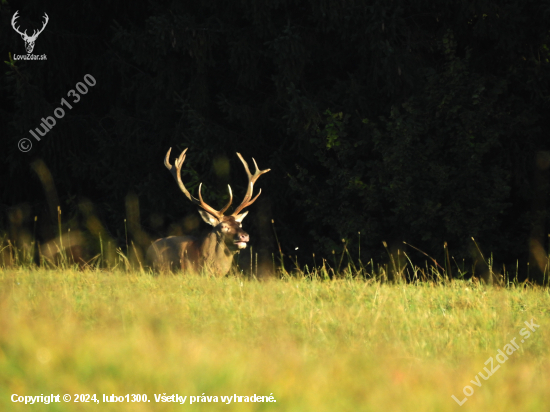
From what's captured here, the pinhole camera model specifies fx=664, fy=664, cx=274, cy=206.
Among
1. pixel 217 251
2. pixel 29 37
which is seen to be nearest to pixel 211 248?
pixel 217 251

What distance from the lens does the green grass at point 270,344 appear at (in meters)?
3.27

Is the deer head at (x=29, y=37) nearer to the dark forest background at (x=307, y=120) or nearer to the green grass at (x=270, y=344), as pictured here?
the dark forest background at (x=307, y=120)

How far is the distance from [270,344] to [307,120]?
8.03m

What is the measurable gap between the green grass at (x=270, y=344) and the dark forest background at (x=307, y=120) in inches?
212

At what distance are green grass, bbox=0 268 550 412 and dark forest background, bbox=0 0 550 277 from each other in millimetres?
5373

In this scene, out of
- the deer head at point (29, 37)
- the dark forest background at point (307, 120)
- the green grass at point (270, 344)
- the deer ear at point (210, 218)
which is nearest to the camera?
the green grass at point (270, 344)

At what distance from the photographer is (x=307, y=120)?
11.7 metres

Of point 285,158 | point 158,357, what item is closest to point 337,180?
point 285,158

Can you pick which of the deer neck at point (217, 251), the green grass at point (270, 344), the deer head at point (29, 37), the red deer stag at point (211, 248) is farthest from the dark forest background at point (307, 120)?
the green grass at point (270, 344)

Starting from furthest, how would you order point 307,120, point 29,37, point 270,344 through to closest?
point 29,37 → point 307,120 → point 270,344

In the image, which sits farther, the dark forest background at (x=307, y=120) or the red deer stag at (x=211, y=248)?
the dark forest background at (x=307, y=120)

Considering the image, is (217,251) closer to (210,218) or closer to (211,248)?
(211,248)

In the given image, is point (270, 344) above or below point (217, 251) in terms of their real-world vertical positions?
above

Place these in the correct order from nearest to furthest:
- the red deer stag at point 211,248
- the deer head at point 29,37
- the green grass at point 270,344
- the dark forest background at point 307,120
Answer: the green grass at point 270,344 → the red deer stag at point 211,248 → the dark forest background at point 307,120 → the deer head at point 29,37
